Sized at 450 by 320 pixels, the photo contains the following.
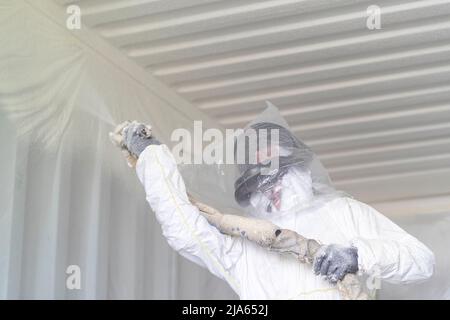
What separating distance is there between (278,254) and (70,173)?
2.64 feet

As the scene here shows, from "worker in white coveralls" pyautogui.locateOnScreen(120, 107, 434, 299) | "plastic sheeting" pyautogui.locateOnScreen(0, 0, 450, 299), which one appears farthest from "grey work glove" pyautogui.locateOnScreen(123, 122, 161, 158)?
"plastic sheeting" pyautogui.locateOnScreen(0, 0, 450, 299)

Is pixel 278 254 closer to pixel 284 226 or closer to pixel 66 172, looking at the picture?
pixel 284 226

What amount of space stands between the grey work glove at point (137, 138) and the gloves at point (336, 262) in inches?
25.6

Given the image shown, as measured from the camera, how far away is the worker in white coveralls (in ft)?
8.78

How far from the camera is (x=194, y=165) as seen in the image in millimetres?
3268

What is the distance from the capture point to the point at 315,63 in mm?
3689

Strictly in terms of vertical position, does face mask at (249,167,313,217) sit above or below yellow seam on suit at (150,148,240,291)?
above

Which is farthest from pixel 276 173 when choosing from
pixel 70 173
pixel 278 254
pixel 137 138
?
pixel 70 173

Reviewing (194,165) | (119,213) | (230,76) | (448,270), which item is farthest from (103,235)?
(448,270)

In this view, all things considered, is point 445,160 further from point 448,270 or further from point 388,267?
point 388,267
